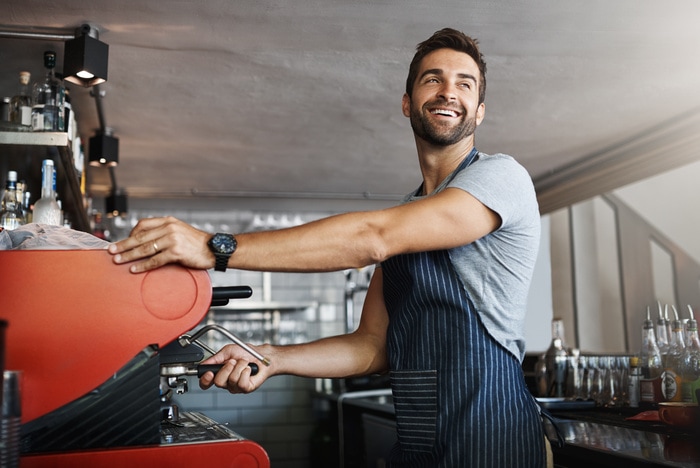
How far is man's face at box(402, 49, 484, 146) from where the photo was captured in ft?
5.11

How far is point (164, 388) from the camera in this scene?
1.47 m

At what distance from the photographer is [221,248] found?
113 cm

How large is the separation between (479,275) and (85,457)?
0.74 meters

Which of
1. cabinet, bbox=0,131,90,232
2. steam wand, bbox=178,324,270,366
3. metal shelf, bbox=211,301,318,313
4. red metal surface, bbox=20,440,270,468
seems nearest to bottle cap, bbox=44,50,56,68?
cabinet, bbox=0,131,90,232

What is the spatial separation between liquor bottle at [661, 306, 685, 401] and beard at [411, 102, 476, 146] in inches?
57.6

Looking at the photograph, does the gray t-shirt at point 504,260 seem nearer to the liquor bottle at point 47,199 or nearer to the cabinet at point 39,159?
the cabinet at point 39,159

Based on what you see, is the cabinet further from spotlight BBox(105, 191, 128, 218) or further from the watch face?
spotlight BBox(105, 191, 128, 218)

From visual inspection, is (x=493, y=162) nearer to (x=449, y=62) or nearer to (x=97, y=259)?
(x=449, y=62)

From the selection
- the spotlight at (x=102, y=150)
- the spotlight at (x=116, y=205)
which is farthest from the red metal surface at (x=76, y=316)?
the spotlight at (x=116, y=205)

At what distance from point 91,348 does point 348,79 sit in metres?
2.48

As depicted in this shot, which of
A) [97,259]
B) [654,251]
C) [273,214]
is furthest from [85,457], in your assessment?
[654,251]

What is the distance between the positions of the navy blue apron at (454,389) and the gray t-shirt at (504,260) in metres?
0.02

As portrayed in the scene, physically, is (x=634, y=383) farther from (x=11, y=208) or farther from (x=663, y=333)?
(x=11, y=208)

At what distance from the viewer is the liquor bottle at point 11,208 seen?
7.85ft
